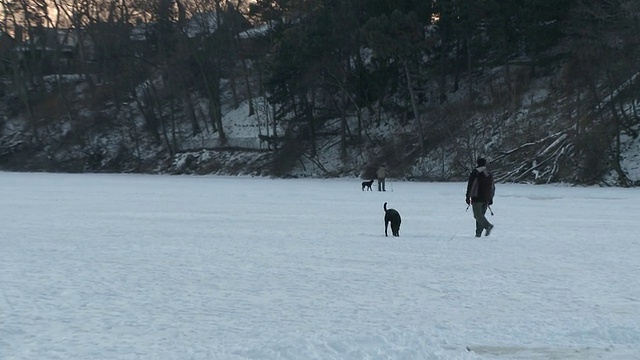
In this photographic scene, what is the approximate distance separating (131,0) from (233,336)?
7254cm

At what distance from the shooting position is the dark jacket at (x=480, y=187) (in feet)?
50.9

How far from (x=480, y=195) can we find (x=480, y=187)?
0.17 meters

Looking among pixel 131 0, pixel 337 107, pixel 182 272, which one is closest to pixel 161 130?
pixel 131 0

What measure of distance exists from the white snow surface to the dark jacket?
0.94 metres

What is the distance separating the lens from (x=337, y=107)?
5744cm

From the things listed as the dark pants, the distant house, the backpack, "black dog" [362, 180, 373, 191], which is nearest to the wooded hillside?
the distant house

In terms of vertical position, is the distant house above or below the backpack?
above

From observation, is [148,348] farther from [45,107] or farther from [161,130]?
[45,107]

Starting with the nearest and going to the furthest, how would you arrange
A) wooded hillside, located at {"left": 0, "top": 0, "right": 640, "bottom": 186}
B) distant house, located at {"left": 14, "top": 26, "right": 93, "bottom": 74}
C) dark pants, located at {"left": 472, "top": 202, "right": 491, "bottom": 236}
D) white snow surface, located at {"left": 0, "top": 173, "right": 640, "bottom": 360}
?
1. white snow surface, located at {"left": 0, "top": 173, "right": 640, "bottom": 360}
2. dark pants, located at {"left": 472, "top": 202, "right": 491, "bottom": 236}
3. wooded hillside, located at {"left": 0, "top": 0, "right": 640, "bottom": 186}
4. distant house, located at {"left": 14, "top": 26, "right": 93, "bottom": 74}

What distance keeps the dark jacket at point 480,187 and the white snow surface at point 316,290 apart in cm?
94

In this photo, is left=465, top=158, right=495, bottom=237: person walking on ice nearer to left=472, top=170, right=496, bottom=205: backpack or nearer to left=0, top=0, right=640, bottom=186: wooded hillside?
left=472, top=170, right=496, bottom=205: backpack

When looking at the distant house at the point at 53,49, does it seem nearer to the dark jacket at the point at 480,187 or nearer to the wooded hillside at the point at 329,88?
the wooded hillside at the point at 329,88

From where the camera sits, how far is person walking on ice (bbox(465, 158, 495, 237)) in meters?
15.5

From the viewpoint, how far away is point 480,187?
51.1ft
